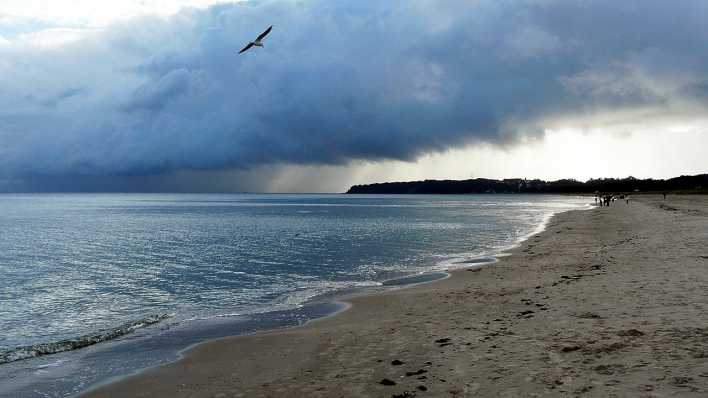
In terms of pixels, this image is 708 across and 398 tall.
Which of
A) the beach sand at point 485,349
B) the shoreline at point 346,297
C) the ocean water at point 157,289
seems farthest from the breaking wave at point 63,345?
the beach sand at point 485,349

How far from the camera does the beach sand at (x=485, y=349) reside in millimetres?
8281

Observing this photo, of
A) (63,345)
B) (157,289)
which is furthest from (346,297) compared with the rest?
(63,345)

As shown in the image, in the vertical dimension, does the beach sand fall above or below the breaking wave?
above

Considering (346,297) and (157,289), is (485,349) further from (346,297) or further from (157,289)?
(157,289)

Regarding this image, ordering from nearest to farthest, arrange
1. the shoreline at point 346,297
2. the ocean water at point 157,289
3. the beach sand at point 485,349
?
the beach sand at point 485,349
the shoreline at point 346,297
the ocean water at point 157,289

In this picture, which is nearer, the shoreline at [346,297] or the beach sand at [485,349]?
the beach sand at [485,349]

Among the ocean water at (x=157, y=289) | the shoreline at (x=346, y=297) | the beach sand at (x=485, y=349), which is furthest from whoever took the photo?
the ocean water at (x=157, y=289)

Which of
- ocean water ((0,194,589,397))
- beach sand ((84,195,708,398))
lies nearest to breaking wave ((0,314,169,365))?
ocean water ((0,194,589,397))

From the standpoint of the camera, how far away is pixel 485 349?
10.4 meters

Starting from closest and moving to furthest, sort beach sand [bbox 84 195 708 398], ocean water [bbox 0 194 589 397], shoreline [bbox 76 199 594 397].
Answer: beach sand [bbox 84 195 708 398] → shoreline [bbox 76 199 594 397] → ocean water [bbox 0 194 589 397]

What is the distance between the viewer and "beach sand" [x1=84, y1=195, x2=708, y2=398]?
828 cm

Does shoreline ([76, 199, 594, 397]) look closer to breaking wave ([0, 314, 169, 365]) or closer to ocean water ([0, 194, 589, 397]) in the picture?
ocean water ([0, 194, 589, 397])

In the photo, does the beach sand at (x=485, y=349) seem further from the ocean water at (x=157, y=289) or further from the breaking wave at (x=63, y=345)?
the breaking wave at (x=63, y=345)

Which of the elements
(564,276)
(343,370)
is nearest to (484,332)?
(343,370)
